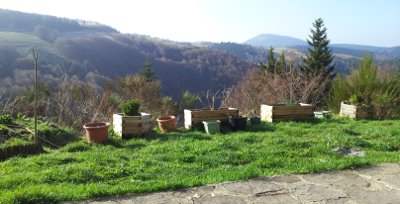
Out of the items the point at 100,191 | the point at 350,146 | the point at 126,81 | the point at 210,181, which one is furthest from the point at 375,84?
the point at 126,81

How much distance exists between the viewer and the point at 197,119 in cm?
879

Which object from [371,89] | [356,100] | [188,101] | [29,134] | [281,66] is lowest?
[188,101]

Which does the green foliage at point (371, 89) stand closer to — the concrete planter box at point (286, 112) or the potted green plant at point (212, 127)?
the concrete planter box at point (286, 112)

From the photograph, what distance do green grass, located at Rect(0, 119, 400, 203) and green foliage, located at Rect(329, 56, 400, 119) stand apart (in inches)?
138

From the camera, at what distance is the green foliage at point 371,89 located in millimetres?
11328

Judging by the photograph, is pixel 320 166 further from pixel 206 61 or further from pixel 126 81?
pixel 206 61

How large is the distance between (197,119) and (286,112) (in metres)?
2.20

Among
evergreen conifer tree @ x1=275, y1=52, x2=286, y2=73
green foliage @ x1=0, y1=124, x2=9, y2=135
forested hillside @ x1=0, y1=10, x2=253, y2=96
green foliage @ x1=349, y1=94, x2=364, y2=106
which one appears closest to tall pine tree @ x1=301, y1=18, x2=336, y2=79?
evergreen conifer tree @ x1=275, y1=52, x2=286, y2=73

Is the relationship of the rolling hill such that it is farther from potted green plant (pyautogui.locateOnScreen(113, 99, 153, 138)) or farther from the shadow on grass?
the shadow on grass

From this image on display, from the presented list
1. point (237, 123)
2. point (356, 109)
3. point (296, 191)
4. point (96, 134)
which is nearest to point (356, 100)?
point (356, 109)

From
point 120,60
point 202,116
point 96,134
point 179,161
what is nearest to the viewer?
point 179,161

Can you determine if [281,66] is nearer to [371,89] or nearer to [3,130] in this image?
[371,89]

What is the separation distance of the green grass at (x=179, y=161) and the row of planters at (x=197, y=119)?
1.01ft

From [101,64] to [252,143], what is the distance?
189ft
